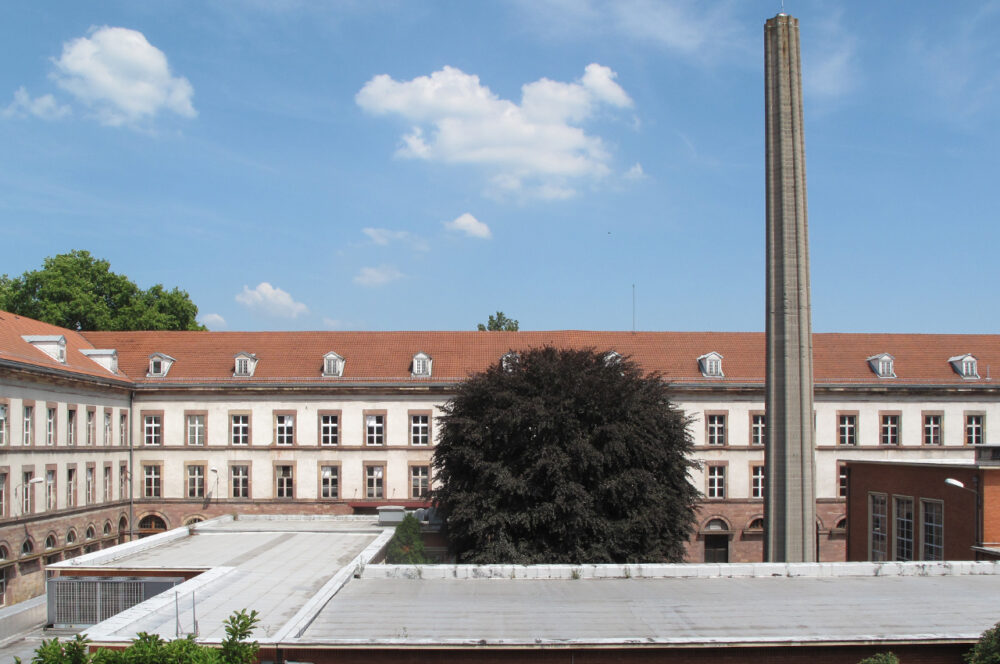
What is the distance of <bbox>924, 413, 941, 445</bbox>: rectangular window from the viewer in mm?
48406

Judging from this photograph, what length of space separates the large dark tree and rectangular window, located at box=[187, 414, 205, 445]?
2024 cm

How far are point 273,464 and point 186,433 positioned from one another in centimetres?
492

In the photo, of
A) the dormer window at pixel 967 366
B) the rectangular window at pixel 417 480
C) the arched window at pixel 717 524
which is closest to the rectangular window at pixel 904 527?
the arched window at pixel 717 524

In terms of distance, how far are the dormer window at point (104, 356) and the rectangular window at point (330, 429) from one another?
36.9ft

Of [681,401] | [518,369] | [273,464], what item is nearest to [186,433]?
[273,464]

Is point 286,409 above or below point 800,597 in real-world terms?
above

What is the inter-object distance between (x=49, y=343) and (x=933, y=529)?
37.2 metres

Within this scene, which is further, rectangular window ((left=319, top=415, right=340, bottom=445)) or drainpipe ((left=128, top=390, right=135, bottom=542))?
rectangular window ((left=319, top=415, right=340, bottom=445))

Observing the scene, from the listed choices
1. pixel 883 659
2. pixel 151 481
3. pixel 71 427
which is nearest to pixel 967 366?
pixel 883 659

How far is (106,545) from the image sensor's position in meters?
43.7

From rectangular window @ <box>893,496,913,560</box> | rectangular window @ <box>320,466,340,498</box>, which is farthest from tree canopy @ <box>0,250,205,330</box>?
rectangular window @ <box>893,496,913,560</box>

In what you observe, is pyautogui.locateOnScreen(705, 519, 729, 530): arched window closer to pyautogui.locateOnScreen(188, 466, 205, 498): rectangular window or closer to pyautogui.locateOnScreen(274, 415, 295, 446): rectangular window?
pyautogui.locateOnScreen(274, 415, 295, 446): rectangular window

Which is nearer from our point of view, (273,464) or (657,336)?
(273,464)

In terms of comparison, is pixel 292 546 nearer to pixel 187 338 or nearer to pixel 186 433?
pixel 186 433
